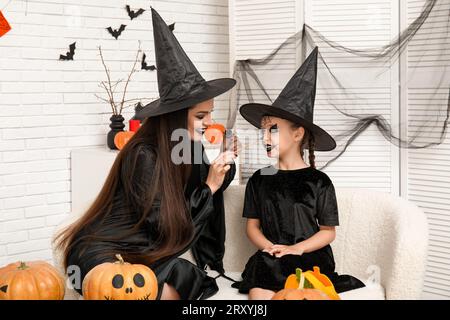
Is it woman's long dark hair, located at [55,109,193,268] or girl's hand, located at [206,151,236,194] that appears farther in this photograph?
girl's hand, located at [206,151,236,194]

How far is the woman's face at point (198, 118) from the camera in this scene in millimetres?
2820

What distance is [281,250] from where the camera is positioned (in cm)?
263

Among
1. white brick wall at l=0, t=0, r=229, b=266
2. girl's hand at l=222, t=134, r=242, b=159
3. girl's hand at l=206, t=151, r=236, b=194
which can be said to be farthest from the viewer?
white brick wall at l=0, t=0, r=229, b=266

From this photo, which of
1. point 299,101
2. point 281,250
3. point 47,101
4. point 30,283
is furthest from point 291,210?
point 47,101

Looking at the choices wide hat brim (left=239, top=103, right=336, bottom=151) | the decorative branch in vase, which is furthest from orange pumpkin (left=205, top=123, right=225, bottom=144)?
the decorative branch in vase

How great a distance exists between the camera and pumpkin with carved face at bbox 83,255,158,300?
2.24 meters

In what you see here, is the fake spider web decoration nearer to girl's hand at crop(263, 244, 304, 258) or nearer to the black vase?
the black vase

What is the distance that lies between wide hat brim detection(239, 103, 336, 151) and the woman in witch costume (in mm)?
144

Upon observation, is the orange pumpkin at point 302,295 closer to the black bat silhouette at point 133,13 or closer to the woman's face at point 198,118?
the woman's face at point 198,118

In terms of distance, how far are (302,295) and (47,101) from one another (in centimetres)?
250

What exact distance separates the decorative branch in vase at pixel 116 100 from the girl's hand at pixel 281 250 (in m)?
1.84

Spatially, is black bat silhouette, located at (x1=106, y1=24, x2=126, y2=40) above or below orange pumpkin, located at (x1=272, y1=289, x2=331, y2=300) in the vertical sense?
above

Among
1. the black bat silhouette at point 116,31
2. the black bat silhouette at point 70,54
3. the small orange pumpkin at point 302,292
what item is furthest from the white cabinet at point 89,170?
the small orange pumpkin at point 302,292
